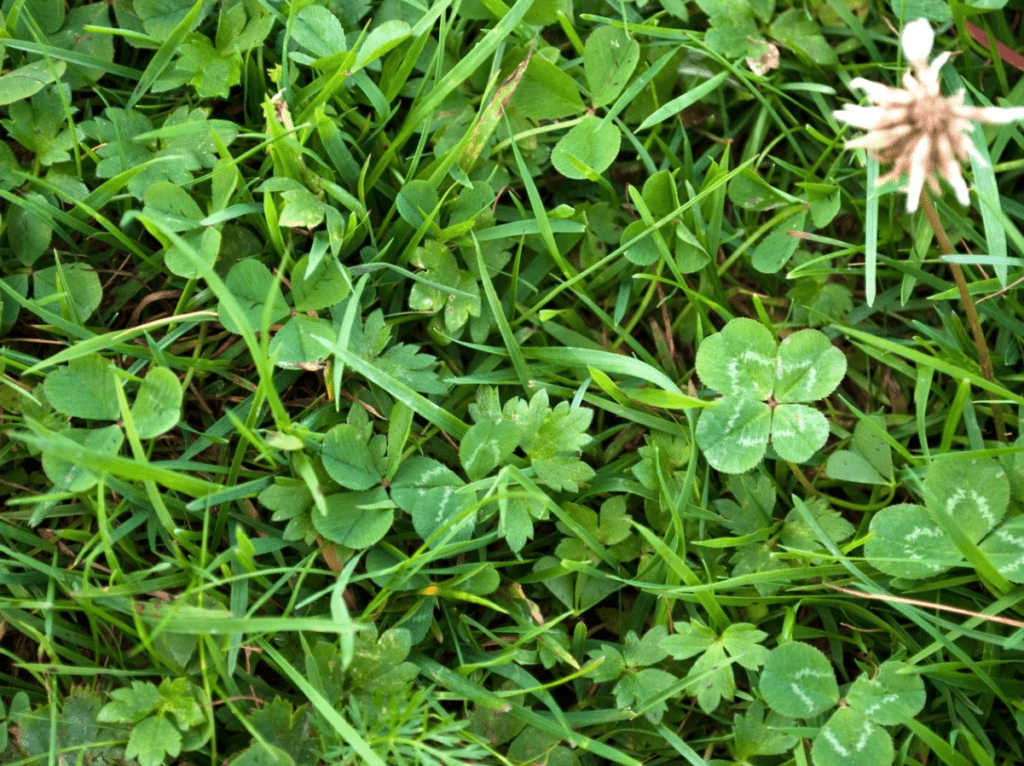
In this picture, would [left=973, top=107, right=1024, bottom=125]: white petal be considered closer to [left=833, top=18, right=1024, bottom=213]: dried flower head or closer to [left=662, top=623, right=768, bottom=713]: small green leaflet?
[left=833, top=18, right=1024, bottom=213]: dried flower head

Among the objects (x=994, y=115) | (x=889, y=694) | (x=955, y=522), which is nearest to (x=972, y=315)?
(x=955, y=522)

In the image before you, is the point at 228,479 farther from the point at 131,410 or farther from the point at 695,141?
the point at 695,141

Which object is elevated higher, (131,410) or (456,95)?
(456,95)

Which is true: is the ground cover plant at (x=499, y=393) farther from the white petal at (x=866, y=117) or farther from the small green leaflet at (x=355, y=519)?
the white petal at (x=866, y=117)

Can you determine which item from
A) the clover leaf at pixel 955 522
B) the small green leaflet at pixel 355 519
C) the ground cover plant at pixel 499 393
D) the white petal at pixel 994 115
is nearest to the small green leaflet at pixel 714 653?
the ground cover plant at pixel 499 393

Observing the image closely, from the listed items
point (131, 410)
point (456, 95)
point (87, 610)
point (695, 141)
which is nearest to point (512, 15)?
point (456, 95)

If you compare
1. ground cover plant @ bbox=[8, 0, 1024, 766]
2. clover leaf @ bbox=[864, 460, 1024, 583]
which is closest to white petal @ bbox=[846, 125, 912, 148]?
ground cover plant @ bbox=[8, 0, 1024, 766]
